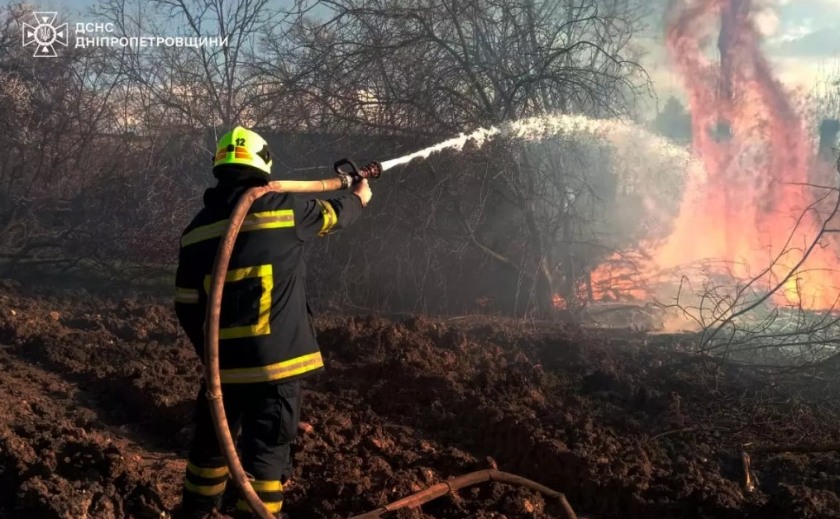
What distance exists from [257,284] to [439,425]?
233 cm

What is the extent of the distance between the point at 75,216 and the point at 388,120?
537 cm

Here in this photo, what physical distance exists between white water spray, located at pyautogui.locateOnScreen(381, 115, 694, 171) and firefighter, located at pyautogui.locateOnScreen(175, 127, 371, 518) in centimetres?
551

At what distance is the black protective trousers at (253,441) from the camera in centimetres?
304

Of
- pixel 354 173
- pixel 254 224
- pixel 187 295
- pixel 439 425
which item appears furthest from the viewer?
pixel 439 425

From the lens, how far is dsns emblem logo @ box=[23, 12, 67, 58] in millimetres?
12266

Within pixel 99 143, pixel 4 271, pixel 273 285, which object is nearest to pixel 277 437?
pixel 273 285

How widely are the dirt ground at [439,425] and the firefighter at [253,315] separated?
22.5 inches

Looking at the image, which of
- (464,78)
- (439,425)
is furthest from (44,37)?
(439,425)

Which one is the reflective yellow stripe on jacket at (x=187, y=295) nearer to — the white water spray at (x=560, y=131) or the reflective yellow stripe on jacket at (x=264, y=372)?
the reflective yellow stripe on jacket at (x=264, y=372)

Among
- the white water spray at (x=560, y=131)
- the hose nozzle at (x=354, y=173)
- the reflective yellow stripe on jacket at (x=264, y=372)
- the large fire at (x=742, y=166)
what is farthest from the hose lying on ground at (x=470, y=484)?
the large fire at (x=742, y=166)

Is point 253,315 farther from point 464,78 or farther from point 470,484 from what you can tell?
point 464,78

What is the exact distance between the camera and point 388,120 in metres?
9.48

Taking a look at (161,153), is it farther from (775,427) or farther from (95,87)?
(775,427)

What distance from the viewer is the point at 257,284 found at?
3.01m
